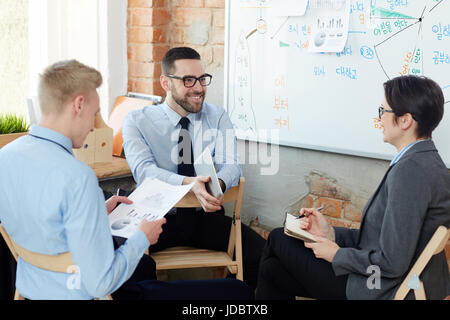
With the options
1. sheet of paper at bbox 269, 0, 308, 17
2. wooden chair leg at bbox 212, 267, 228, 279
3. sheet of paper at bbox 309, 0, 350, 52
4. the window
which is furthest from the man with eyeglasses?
the window

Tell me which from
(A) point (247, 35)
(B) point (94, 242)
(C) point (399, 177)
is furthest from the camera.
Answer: (A) point (247, 35)

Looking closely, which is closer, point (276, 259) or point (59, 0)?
point (276, 259)

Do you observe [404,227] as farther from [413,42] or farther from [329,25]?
[329,25]

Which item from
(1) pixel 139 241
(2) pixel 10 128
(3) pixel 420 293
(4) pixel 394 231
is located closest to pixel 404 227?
(4) pixel 394 231

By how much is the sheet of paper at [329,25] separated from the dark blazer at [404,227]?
2.98ft

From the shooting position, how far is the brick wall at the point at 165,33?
3164 millimetres

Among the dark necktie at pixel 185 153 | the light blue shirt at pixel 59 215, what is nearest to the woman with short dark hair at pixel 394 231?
the light blue shirt at pixel 59 215

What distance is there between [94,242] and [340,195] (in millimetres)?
1627

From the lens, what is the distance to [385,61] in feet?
7.97

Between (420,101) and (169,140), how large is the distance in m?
1.39

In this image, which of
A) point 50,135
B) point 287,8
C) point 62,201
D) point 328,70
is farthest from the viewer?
point 287,8

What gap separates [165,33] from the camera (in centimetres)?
337

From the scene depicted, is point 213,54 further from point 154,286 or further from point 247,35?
point 154,286

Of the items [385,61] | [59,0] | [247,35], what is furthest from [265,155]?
[59,0]
